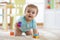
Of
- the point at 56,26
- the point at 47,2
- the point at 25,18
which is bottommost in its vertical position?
the point at 56,26

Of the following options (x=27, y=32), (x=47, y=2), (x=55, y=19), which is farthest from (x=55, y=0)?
(x=27, y=32)

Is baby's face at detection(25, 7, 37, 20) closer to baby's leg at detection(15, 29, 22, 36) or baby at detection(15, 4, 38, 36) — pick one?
baby at detection(15, 4, 38, 36)

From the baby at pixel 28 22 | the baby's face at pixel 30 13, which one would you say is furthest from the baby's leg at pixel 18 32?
the baby's face at pixel 30 13

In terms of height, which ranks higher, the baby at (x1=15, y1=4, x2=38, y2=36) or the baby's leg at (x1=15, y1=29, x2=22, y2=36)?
the baby at (x1=15, y1=4, x2=38, y2=36)

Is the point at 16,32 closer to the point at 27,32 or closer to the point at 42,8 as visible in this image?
the point at 27,32

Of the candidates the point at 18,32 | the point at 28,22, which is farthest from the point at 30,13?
the point at 18,32

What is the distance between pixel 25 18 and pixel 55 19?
1348mm

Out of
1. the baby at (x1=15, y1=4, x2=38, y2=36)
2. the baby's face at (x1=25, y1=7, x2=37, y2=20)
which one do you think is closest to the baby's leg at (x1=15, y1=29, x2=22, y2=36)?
the baby at (x1=15, y1=4, x2=38, y2=36)

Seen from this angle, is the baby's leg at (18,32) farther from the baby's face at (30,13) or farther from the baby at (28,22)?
the baby's face at (30,13)

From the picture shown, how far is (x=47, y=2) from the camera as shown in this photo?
127 inches

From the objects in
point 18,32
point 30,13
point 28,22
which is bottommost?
point 18,32

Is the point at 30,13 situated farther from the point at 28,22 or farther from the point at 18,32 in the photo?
the point at 18,32

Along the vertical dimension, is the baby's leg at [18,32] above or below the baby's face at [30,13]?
below

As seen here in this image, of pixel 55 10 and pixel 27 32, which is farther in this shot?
pixel 55 10
